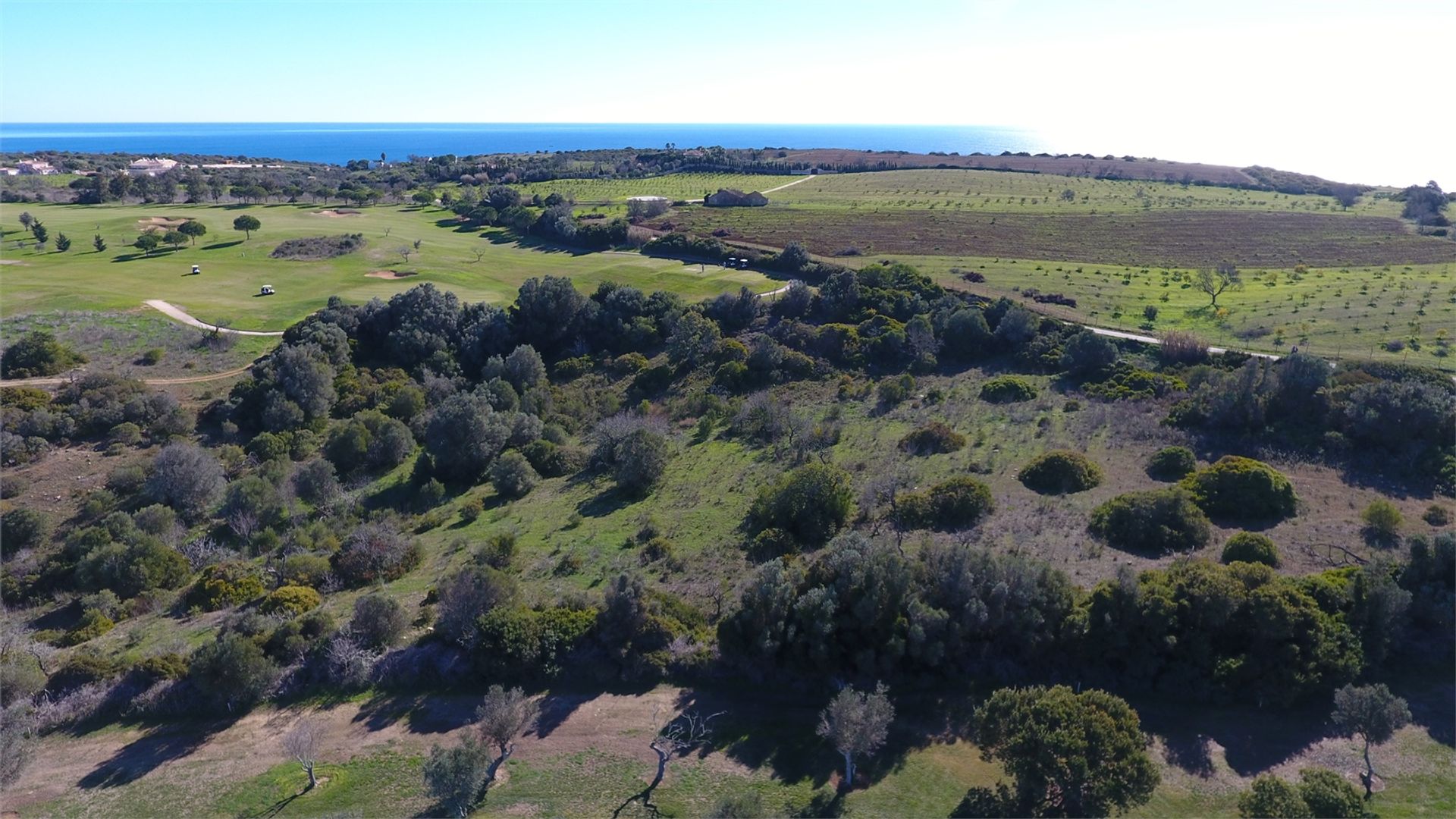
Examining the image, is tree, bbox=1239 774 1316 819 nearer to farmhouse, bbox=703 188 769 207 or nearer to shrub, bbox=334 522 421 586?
shrub, bbox=334 522 421 586

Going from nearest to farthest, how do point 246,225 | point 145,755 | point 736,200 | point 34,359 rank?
point 145,755
point 34,359
point 246,225
point 736,200

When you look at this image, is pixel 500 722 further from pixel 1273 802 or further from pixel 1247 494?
pixel 1247 494

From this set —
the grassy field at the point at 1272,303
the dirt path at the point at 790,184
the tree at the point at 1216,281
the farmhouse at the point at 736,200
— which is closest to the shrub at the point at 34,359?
the grassy field at the point at 1272,303

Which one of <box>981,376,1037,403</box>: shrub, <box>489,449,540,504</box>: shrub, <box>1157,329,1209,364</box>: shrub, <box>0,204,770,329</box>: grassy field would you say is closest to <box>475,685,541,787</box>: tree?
<box>489,449,540,504</box>: shrub

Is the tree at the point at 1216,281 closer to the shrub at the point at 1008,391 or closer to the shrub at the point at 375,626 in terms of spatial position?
the shrub at the point at 1008,391

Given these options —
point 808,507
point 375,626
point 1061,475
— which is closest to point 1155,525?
point 1061,475

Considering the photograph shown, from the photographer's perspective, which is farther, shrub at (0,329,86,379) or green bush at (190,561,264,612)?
shrub at (0,329,86,379)

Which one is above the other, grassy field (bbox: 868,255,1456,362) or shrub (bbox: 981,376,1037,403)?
grassy field (bbox: 868,255,1456,362)
